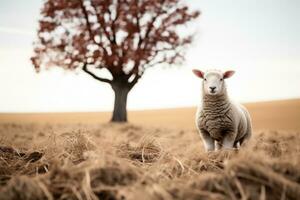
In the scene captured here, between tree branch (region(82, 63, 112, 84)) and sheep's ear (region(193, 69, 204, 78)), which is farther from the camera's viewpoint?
tree branch (region(82, 63, 112, 84))

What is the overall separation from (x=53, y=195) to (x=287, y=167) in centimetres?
83

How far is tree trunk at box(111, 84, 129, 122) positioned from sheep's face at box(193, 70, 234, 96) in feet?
49.6

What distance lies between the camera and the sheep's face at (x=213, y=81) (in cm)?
464

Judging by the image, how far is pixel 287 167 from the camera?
3.88ft

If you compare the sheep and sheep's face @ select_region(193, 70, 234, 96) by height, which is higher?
sheep's face @ select_region(193, 70, 234, 96)

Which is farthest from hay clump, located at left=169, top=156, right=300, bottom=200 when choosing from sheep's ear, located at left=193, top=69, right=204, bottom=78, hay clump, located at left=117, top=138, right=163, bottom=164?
sheep's ear, located at left=193, top=69, right=204, bottom=78

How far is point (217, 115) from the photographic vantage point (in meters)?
4.61

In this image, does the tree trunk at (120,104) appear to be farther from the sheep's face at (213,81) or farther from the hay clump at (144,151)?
the hay clump at (144,151)

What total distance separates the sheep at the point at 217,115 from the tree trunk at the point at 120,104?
1503 centimetres

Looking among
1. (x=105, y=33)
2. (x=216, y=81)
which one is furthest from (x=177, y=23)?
(x=216, y=81)

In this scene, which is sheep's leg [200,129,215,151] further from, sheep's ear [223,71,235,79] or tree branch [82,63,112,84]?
tree branch [82,63,112,84]

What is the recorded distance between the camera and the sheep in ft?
15.0

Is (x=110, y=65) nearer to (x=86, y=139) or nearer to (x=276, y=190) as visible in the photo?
(x=86, y=139)

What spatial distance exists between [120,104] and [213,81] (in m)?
15.5
